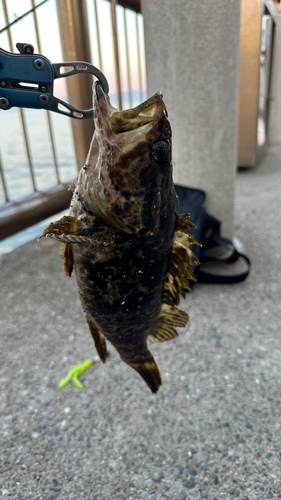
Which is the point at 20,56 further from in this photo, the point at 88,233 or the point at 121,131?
the point at 88,233

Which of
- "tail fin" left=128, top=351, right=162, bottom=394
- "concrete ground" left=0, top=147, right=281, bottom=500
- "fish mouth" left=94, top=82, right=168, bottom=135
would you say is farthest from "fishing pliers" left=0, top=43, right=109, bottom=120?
"concrete ground" left=0, top=147, right=281, bottom=500

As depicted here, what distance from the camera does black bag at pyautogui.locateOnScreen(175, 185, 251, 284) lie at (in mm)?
3025

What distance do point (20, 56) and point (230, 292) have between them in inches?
99.9

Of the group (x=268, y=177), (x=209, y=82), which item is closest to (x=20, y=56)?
(x=209, y=82)

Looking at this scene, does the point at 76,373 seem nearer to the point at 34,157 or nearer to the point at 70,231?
the point at 70,231

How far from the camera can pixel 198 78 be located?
2834 mm

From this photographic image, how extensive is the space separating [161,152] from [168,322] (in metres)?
0.57

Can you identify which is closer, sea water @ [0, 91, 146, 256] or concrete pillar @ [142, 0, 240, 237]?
concrete pillar @ [142, 0, 240, 237]

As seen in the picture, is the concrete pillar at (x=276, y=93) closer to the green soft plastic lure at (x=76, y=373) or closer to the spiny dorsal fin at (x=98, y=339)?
the green soft plastic lure at (x=76, y=373)

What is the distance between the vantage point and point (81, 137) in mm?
3547

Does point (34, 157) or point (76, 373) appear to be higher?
point (34, 157)

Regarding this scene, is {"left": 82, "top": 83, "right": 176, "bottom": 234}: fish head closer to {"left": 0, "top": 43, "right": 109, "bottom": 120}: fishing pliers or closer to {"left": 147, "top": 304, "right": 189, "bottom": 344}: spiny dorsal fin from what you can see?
{"left": 0, "top": 43, "right": 109, "bottom": 120}: fishing pliers

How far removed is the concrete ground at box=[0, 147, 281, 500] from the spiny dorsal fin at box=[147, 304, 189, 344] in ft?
2.78

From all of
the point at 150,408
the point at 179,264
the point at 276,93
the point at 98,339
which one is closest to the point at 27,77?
the point at 179,264
